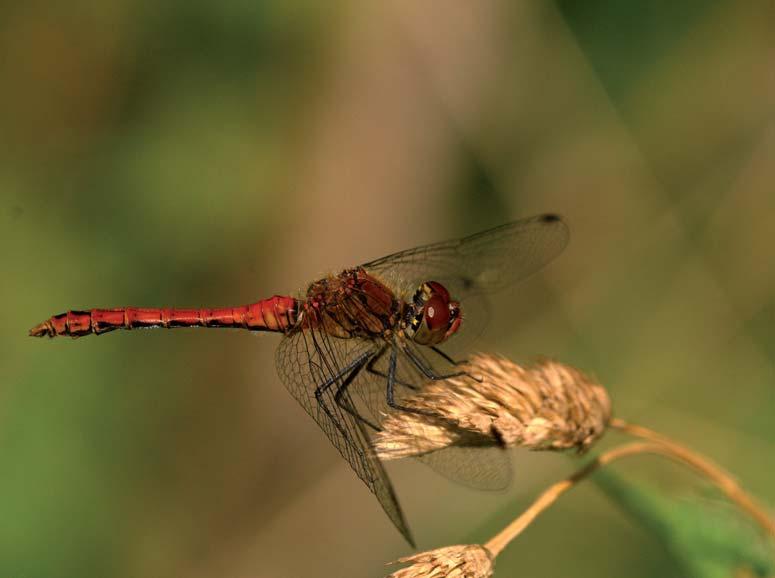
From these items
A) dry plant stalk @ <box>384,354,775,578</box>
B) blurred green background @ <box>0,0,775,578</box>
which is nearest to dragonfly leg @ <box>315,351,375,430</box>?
dry plant stalk @ <box>384,354,775,578</box>

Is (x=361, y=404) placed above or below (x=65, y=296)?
below

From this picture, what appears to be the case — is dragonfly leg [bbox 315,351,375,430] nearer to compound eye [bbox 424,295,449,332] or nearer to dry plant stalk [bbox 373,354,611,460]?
compound eye [bbox 424,295,449,332]

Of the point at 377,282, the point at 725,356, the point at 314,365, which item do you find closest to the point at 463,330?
the point at 377,282

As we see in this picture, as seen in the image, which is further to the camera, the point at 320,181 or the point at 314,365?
the point at 320,181

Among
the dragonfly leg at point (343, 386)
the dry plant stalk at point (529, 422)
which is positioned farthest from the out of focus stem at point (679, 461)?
the dragonfly leg at point (343, 386)

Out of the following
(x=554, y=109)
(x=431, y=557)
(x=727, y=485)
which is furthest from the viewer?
(x=554, y=109)

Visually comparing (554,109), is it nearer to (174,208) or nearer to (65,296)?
(174,208)

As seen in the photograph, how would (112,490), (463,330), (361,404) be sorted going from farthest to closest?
(112,490)
(463,330)
(361,404)

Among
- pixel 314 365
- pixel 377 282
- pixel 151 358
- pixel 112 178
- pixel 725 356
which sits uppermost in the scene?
pixel 112 178
